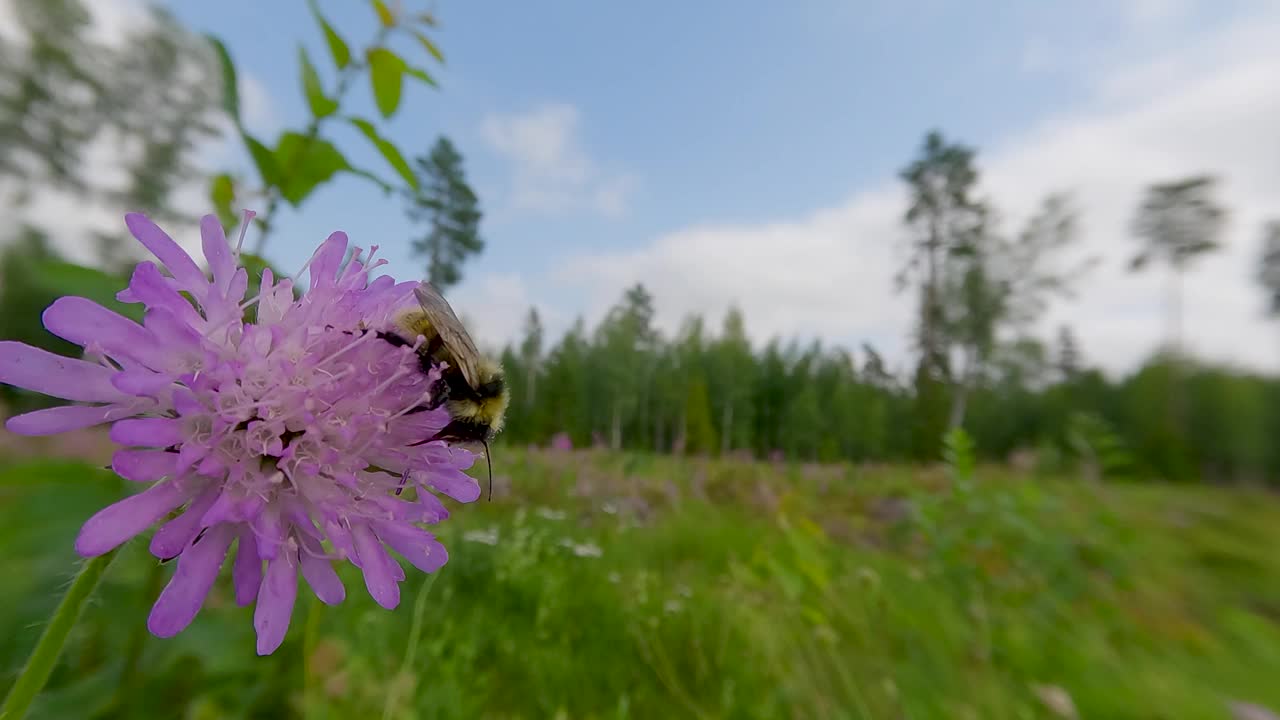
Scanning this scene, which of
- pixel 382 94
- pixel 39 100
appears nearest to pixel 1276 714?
pixel 382 94

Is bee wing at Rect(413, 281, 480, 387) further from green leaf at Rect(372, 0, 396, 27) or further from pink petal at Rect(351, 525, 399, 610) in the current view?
green leaf at Rect(372, 0, 396, 27)

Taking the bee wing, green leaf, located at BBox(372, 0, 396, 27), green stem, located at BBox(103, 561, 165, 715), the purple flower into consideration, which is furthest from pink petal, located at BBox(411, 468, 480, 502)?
green leaf, located at BBox(372, 0, 396, 27)

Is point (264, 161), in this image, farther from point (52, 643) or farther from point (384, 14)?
point (52, 643)

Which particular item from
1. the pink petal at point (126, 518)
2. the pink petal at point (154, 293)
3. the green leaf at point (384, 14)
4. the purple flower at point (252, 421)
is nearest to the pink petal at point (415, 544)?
the purple flower at point (252, 421)

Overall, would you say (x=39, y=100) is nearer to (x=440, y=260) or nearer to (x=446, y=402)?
(x=440, y=260)

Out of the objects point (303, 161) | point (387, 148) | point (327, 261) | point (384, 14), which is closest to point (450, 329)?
point (327, 261)

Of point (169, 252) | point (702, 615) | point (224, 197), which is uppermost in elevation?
point (224, 197)
